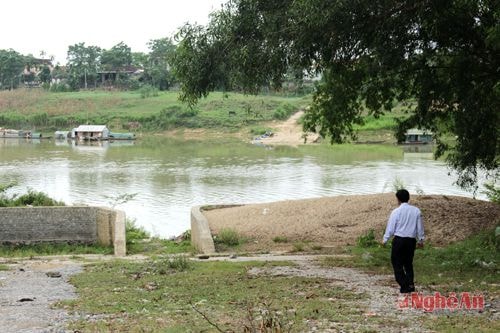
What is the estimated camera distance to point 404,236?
8.36 meters

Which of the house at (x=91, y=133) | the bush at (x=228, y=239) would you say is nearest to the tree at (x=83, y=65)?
the house at (x=91, y=133)

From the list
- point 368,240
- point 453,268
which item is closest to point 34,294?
point 453,268

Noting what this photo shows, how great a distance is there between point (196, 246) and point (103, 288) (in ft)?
20.1

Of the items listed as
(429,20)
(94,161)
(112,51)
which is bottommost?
(94,161)

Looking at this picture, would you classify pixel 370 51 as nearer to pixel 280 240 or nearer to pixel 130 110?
pixel 280 240

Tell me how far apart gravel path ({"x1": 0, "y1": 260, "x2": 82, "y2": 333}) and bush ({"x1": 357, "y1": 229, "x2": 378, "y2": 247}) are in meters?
5.75

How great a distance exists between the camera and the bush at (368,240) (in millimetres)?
13997

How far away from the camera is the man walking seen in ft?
27.4

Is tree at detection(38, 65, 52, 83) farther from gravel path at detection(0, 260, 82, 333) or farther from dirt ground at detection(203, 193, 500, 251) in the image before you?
gravel path at detection(0, 260, 82, 333)

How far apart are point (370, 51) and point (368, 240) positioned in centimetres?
437

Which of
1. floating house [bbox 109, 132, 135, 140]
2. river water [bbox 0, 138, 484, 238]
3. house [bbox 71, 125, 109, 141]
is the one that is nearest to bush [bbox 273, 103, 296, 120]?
floating house [bbox 109, 132, 135, 140]

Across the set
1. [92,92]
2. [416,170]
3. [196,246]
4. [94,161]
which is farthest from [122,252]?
[92,92]

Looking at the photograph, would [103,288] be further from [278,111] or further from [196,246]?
[278,111]

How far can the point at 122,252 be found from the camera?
1492 centimetres
